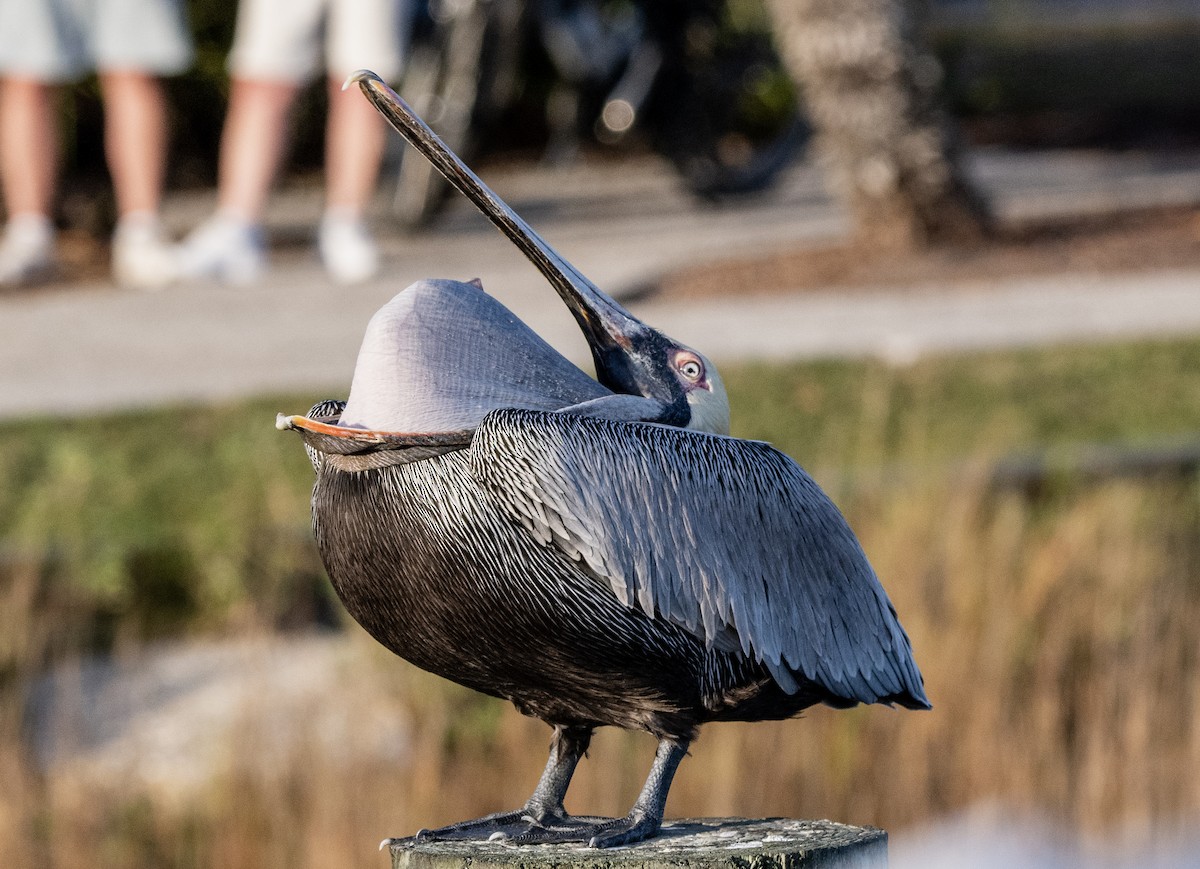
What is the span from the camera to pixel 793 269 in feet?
28.0

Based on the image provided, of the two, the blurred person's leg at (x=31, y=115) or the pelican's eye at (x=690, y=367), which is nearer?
the pelican's eye at (x=690, y=367)

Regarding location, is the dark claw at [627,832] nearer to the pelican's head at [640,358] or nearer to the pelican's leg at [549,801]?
the pelican's leg at [549,801]

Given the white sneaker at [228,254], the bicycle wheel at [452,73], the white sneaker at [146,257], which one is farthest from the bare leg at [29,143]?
the bicycle wheel at [452,73]

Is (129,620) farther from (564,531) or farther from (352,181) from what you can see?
(564,531)

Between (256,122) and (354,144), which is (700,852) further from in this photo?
(256,122)

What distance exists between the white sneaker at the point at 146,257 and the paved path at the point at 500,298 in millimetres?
142

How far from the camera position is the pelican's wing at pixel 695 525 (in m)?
1.54

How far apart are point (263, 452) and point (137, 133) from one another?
2523 millimetres

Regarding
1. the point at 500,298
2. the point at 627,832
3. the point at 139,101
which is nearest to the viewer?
the point at 627,832

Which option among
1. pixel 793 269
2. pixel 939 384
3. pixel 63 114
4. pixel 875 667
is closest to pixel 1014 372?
pixel 939 384

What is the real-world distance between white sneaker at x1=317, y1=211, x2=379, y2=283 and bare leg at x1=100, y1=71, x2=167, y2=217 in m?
0.83

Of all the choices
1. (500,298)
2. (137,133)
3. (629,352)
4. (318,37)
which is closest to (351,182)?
(318,37)

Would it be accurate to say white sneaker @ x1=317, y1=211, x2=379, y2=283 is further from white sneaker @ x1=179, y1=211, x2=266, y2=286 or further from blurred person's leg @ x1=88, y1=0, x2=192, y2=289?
blurred person's leg @ x1=88, y1=0, x2=192, y2=289

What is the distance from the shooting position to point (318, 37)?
24.0ft
